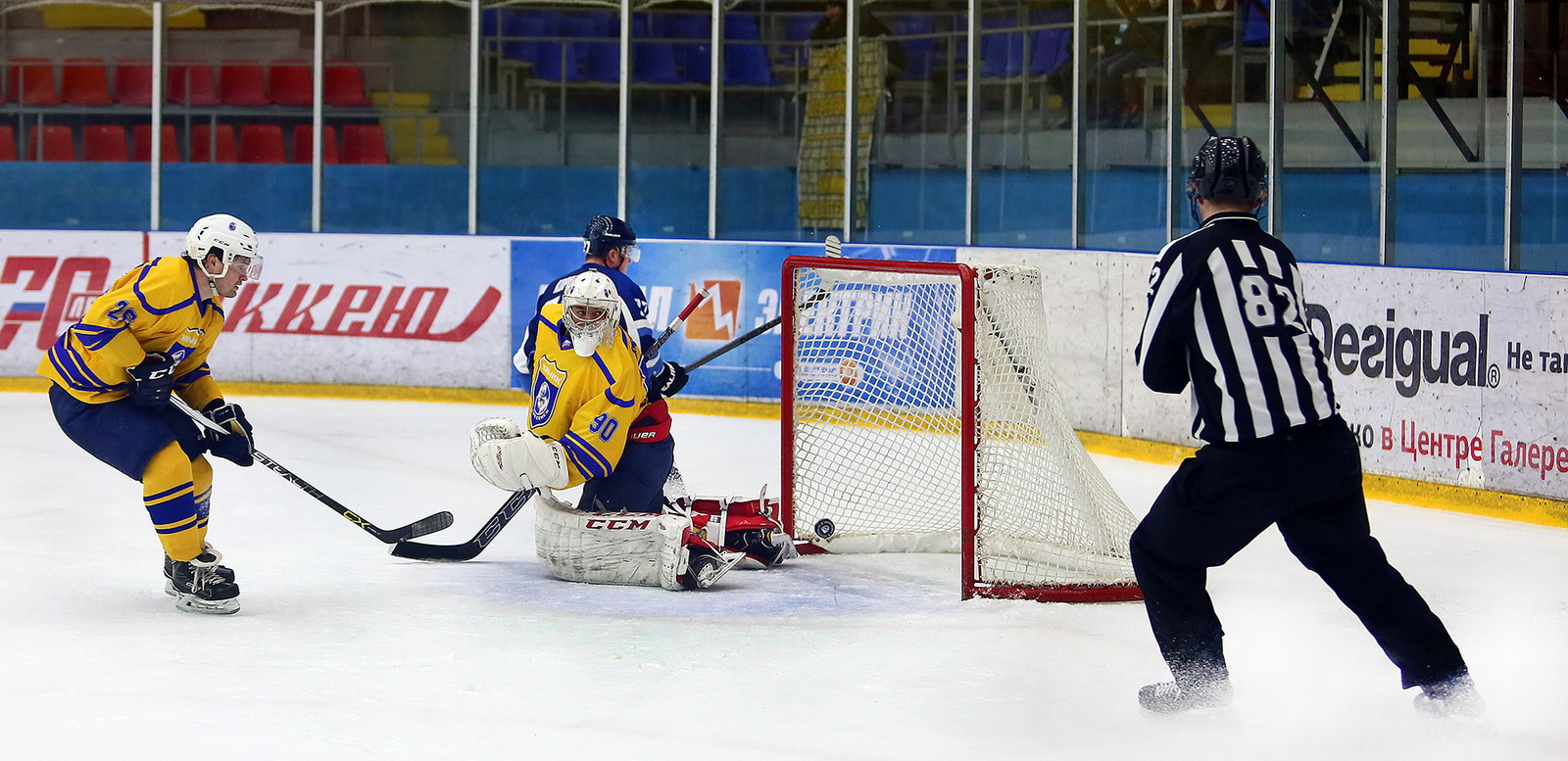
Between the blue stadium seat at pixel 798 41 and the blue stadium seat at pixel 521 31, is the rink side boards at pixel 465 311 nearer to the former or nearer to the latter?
the blue stadium seat at pixel 521 31

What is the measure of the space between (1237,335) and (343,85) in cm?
774

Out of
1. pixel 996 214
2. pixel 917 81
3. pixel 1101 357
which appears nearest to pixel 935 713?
pixel 1101 357

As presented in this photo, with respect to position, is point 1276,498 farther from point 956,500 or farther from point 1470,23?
point 1470,23

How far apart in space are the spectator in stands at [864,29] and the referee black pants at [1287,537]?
6519 mm

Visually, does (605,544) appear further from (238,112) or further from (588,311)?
(238,112)

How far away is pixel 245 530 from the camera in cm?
526

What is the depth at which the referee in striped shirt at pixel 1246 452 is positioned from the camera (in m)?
2.93

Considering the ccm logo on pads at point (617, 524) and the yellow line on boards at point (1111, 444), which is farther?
the yellow line on boards at point (1111, 444)

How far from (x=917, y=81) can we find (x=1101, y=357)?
2.62 metres

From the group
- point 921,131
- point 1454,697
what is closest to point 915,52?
point 921,131

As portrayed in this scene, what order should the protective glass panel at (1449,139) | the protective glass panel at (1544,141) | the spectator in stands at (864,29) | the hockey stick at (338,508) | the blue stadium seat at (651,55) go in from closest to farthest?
the hockey stick at (338,508) < the protective glass panel at (1544,141) < the protective glass panel at (1449,139) < the spectator in stands at (864,29) < the blue stadium seat at (651,55)

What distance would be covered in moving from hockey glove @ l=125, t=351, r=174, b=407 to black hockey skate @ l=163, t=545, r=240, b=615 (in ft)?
1.32

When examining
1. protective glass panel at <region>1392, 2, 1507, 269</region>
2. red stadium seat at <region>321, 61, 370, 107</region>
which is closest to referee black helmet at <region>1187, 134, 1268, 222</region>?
protective glass panel at <region>1392, 2, 1507, 269</region>

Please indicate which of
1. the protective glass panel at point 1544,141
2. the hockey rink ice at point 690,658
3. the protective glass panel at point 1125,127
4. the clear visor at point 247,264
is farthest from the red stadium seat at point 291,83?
the protective glass panel at point 1544,141
